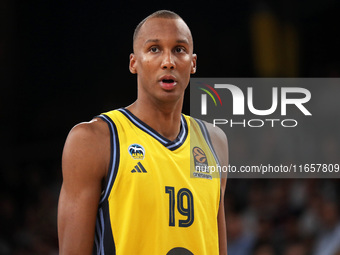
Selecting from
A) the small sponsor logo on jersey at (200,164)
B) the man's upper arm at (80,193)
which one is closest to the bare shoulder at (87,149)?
the man's upper arm at (80,193)

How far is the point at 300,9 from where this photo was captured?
10.2m

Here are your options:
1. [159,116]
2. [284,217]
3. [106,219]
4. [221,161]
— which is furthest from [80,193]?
[284,217]

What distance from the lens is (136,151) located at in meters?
3.10

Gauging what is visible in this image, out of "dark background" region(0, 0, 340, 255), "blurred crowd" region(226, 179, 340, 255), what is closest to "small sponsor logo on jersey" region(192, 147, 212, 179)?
"blurred crowd" region(226, 179, 340, 255)

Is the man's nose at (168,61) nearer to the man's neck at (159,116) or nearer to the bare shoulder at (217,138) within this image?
the man's neck at (159,116)

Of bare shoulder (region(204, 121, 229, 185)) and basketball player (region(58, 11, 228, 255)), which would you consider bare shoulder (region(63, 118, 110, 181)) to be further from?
bare shoulder (region(204, 121, 229, 185))

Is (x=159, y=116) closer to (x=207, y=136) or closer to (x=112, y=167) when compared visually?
(x=207, y=136)

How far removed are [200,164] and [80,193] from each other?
0.74m

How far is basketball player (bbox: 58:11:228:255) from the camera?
294 cm

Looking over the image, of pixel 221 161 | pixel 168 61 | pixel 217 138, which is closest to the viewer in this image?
pixel 168 61

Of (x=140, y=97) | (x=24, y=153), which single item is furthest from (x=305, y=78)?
(x=140, y=97)

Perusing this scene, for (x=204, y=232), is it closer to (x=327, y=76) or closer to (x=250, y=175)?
(x=250, y=175)

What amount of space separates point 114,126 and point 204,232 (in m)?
0.74

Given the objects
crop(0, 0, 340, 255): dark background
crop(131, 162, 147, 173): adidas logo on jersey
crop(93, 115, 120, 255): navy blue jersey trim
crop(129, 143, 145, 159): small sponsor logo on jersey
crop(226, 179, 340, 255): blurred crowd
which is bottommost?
crop(226, 179, 340, 255): blurred crowd
